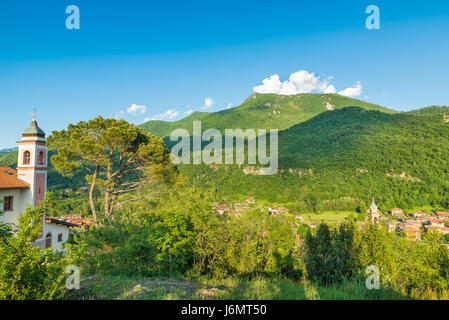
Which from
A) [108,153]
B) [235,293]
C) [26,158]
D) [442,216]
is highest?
[108,153]

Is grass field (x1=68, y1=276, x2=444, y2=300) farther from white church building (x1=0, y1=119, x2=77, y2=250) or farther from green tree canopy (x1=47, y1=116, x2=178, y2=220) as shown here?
white church building (x1=0, y1=119, x2=77, y2=250)

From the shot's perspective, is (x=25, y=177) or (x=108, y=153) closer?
(x=108, y=153)

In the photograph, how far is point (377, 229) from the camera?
791 cm

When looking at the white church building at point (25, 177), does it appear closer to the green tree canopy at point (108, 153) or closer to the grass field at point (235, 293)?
the green tree canopy at point (108, 153)

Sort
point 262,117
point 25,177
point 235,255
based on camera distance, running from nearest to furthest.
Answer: point 235,255 < point 25,177 < point 262,117

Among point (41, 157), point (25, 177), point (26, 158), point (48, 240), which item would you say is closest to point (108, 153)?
point (41, 157)

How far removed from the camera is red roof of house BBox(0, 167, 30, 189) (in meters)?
17.4

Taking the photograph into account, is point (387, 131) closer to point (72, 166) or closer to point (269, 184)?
point (269, 184)

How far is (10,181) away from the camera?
17891 mm

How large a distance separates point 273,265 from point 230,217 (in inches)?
80.3

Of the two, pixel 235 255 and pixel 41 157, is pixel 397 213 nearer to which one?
pixel 235 255

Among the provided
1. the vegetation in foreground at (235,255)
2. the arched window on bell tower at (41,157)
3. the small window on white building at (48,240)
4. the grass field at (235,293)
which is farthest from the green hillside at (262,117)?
the grass field at (235,293)

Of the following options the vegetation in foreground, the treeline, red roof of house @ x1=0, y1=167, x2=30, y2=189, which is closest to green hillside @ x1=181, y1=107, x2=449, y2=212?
red roof of house @ x1=0, y1=167, x2=30, y2=189

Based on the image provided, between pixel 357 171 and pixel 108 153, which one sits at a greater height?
pixel 357 171
